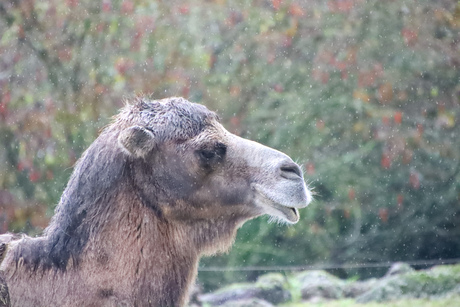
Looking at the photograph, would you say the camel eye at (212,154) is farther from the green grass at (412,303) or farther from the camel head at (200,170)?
the green grass at (412,303)

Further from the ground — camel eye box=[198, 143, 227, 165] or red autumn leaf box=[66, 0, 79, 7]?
red autumn leaf box=[66, 0, 79, 7]

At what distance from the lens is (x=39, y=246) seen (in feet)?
12.6

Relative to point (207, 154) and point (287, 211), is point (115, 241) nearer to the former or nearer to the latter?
point (207, 154)

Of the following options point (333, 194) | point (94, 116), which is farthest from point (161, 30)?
point (333, 194)

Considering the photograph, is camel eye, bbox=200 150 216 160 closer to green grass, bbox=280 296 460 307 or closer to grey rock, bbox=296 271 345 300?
green grass, bbox=280 296 460 307

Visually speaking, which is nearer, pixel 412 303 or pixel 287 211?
pixel 287 211

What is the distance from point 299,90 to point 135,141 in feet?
23.0

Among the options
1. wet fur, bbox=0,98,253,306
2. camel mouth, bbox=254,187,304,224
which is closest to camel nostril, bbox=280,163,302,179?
camel mouth, bbox=254,187,304,224

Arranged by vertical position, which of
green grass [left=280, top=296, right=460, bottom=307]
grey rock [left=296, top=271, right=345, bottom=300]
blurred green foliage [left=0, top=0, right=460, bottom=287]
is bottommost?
grey rock [left=296, top=271, right=345, bottom=300]

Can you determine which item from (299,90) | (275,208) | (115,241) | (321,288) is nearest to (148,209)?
(115,241)

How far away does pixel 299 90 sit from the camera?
10.8 meters

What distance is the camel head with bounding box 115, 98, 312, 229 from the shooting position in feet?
13.2

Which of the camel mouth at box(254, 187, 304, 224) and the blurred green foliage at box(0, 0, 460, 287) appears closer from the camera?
the camel mouth at box(254, 187, 304, 224)

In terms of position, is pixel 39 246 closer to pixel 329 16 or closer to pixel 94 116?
pixel 94 116
